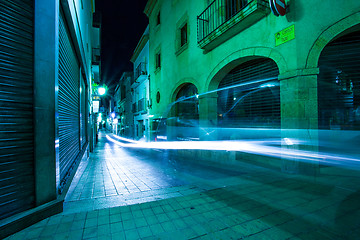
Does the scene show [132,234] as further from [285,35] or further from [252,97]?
[285,35]

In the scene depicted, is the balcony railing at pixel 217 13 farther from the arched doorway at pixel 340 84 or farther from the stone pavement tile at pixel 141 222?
the stone pavement tile at pixel 141 222

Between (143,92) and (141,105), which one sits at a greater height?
(143,92)

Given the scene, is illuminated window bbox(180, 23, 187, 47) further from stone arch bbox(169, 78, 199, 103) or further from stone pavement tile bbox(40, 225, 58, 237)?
stone pavement tile bbox(40, 225, 58, 237)

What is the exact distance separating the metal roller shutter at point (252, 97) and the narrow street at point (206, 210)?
9.61 ft

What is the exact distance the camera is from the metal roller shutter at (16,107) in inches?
93.0

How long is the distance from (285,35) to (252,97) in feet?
8.16

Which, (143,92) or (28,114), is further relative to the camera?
(143,92)

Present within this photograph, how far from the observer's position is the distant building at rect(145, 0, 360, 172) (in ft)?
16.8

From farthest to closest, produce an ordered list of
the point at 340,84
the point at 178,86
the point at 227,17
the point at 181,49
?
the point at 178,86 < the point at 181,49 < the point at 227,17 < the point at 340,84

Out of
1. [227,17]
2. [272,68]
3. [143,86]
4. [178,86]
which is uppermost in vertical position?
[227,17]

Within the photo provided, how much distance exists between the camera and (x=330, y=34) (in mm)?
4996

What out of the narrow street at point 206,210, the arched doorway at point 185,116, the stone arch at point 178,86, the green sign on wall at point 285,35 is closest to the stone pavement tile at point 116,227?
the narrow street at point 206,210

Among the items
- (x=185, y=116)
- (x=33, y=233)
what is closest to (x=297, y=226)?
(x=33, y=233)

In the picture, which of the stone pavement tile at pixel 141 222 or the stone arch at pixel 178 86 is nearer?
the stone pavement tile at pixel 141 222
